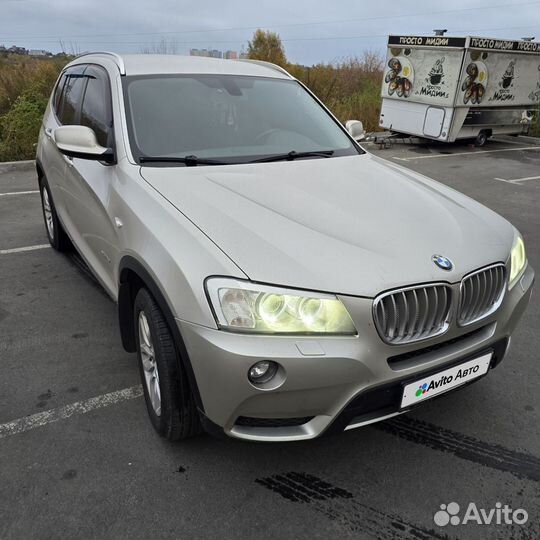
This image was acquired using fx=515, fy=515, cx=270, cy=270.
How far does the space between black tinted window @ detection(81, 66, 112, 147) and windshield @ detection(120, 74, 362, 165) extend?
173mm

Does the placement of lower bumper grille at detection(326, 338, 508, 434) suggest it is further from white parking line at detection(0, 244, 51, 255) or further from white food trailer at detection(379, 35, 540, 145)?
white food trailer at detection(379, 35, 540, 145)

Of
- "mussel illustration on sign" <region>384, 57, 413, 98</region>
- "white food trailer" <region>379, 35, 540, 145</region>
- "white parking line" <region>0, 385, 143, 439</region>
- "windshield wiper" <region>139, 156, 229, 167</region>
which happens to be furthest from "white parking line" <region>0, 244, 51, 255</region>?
"mussel illustration on sign" <region>384, 57, 413, 98</region>

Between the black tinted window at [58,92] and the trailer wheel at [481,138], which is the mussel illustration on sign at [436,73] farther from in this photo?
the black tinted window at [58,92]

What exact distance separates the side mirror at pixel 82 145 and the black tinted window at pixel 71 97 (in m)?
0.93

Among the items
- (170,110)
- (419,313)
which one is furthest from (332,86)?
(419,313)

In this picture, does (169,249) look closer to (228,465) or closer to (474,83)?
(228,465)

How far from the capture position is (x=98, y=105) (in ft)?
11.0

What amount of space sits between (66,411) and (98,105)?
6.32 feet

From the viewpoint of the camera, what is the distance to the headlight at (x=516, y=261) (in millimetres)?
2465

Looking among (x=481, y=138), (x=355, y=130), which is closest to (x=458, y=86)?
(x=481, y=138)

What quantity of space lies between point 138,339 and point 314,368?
1159mm

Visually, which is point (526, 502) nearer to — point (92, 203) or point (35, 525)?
point (35, 525)

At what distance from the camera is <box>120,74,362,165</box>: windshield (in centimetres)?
295

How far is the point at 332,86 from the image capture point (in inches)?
652
